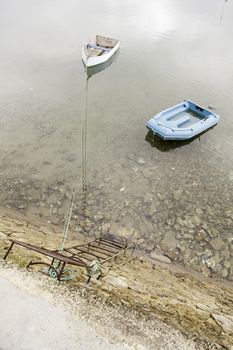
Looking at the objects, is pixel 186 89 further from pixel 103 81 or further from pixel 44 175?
pixel 44 175

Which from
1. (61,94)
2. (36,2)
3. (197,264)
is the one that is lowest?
(197,264)

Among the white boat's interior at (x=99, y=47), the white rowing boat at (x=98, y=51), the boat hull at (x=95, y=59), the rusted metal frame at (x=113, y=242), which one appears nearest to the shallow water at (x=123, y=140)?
the rusted metal frame at (x=113, y=242)

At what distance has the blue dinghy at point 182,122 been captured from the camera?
559 inches

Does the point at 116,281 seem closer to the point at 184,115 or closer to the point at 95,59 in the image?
the point at 184,115

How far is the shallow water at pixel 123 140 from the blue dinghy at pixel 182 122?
0.77 metres

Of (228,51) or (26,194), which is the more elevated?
(228,51)

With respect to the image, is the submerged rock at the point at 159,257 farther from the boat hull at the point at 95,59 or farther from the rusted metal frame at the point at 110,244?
the boat hull at the point at 95,59

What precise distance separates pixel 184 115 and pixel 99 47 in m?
9.70

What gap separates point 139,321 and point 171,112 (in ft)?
40.7

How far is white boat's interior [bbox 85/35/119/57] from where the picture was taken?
21036mm

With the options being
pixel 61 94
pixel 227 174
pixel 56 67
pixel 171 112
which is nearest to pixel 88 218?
pixel 227 174

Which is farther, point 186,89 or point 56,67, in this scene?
point 56,67

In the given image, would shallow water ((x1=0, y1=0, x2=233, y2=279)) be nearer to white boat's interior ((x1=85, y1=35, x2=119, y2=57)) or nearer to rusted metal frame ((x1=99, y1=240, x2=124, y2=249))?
rusted metal frame ((x1=99, y1=240, x2=124, y2=249))

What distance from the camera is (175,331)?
580 centimetres
